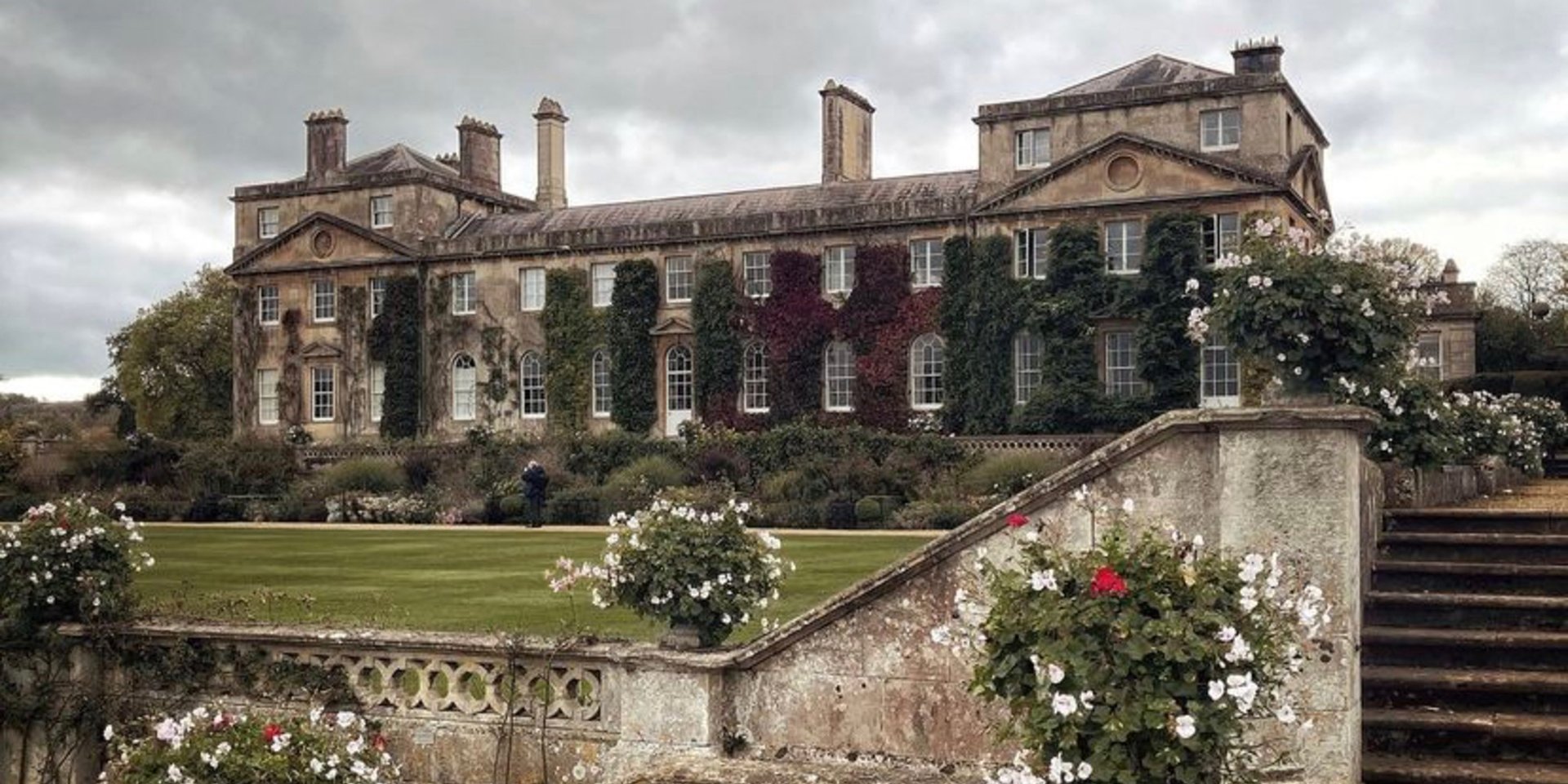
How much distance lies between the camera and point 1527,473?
55.0 ft

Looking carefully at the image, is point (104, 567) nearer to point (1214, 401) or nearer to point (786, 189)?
point (1214, 401)

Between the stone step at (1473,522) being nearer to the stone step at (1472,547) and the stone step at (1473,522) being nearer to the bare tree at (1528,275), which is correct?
the stone step at (1472,547)

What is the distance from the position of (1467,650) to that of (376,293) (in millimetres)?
41662

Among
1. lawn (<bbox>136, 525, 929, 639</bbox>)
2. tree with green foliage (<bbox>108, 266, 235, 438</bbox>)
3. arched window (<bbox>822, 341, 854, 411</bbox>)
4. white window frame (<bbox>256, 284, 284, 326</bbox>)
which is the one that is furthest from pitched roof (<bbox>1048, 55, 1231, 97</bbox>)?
tree with green foliage (<bbox>108, 266, 235, 438</bbox>)

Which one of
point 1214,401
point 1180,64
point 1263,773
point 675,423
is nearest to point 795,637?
point 1263,773

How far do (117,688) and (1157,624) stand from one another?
8.30 m

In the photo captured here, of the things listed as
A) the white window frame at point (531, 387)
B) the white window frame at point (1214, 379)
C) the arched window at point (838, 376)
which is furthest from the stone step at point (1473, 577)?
the white window frame at point (531, 387)

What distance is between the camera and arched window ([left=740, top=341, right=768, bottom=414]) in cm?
4069

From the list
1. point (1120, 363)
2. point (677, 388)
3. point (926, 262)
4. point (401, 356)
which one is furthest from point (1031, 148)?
point (401, 356)

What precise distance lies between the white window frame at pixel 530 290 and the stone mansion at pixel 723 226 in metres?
0.07

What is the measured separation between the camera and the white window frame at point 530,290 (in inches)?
1721

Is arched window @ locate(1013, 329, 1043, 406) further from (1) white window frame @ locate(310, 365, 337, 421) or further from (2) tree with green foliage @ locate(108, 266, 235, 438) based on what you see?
(2) tree with green foliage @ locate(108, 266, 235, 438)

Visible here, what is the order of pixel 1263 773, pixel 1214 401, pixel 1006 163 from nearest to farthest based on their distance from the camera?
pixel 1263 773 < pixel 1214 401 < pixel 1006 163

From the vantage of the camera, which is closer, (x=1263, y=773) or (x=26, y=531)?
(x=1263, y=773)
